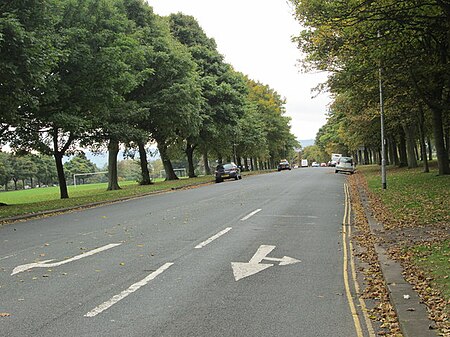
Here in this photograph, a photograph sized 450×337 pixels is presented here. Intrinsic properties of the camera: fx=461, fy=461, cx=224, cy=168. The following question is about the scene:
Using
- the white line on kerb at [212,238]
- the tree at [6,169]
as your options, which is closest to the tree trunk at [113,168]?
the white line on kerb at [212,238]

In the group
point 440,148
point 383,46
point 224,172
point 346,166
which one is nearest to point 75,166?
point 224,172

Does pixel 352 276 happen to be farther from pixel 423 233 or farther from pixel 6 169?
pixel 6 169

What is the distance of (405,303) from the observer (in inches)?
213

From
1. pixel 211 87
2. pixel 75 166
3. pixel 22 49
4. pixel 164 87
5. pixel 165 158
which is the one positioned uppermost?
pixel 211 87

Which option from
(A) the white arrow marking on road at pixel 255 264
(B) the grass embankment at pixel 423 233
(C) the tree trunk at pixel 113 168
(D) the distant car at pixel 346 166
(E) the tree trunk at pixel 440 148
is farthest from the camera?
(D) the distant car at pixel 346 166

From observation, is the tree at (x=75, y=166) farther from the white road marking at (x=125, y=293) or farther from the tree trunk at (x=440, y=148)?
the white road marking at (x=125, y=293)

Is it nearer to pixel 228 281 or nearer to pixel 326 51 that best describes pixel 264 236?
pixel 228 281

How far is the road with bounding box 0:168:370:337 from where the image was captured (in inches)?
196

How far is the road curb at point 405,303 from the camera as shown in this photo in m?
4.61

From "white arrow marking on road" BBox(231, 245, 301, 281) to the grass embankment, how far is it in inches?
75.9

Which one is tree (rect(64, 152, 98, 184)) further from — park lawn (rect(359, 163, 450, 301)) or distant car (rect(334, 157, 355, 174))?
park lawn (rect(359, 163, 450, 301))

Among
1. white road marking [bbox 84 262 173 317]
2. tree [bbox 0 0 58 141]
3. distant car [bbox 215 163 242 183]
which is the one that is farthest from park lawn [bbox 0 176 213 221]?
white road marking [bbox 84 262 173 317]

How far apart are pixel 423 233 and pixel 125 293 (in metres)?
6.71

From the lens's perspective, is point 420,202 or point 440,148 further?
point 440,148
